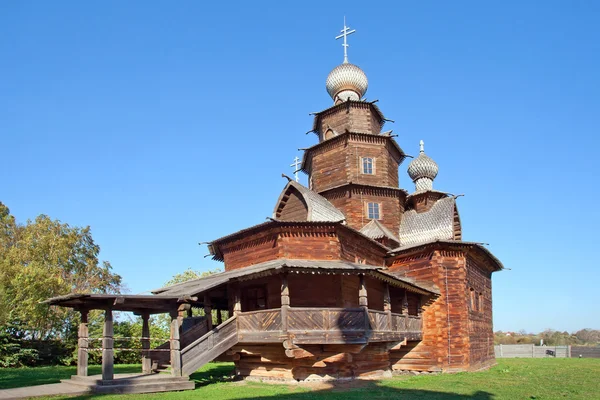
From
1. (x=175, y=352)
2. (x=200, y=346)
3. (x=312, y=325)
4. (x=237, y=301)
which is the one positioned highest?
(x=237, y=301)

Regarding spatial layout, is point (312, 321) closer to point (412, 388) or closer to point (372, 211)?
point (412, 388)

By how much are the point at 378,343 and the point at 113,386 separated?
9041mm

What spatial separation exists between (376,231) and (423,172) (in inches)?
271

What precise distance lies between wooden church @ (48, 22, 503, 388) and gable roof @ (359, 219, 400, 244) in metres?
0.09

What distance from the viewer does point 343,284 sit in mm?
18703

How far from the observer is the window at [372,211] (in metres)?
25.3

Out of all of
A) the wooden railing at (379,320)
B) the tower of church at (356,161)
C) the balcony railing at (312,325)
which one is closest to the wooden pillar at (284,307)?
the balcony railing at (312,325)

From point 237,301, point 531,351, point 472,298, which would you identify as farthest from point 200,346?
point 531,351

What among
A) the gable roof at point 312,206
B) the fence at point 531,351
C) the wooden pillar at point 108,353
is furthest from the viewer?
the fence at point 531,351

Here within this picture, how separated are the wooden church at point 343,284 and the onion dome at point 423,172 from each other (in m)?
0.08

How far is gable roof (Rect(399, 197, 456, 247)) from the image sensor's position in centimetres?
2467

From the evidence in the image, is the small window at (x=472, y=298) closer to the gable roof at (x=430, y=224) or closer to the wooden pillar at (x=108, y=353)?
the gable roof at (x=430, y=224)

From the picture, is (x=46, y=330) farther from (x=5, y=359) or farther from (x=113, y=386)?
(x=113, y=386)

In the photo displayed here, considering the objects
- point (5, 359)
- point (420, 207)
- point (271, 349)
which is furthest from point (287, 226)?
point (5, 359)
